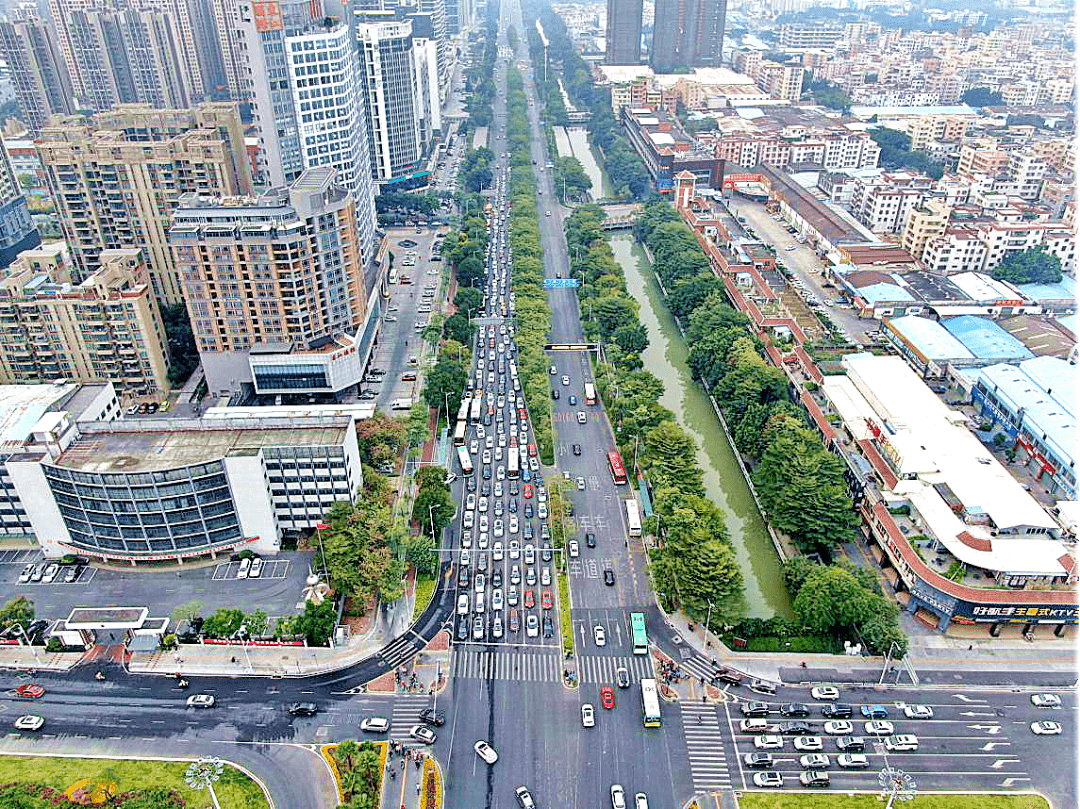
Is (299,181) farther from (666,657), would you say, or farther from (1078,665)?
(1078,665)

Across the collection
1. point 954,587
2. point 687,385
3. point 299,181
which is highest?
point 299,181

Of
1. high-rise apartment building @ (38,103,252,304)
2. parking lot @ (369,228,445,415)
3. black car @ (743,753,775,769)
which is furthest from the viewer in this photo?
parking lot @ (369,228,445,415)

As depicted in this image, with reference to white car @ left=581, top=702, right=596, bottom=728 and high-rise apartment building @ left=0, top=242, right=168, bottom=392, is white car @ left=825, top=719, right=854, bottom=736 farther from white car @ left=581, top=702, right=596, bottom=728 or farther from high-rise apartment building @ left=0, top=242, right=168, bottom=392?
high-rise apartment building @ left=0, top=242, right=168, bottom=392

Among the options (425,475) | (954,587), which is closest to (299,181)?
(425,475)

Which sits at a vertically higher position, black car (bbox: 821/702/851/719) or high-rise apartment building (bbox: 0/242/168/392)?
high-rise apartment building (bbox: 0/242/168/392)

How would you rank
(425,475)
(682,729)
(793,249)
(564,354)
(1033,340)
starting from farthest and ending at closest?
(793,249)
(564,354)
(1033,340)
(425,475)
(682,729)

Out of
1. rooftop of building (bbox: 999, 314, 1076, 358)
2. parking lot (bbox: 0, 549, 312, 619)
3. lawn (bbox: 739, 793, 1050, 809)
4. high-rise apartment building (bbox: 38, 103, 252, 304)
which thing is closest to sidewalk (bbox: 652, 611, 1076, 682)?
lawn (bbox: 739, 793, 1050, 809)

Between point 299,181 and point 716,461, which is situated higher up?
point 299,181
